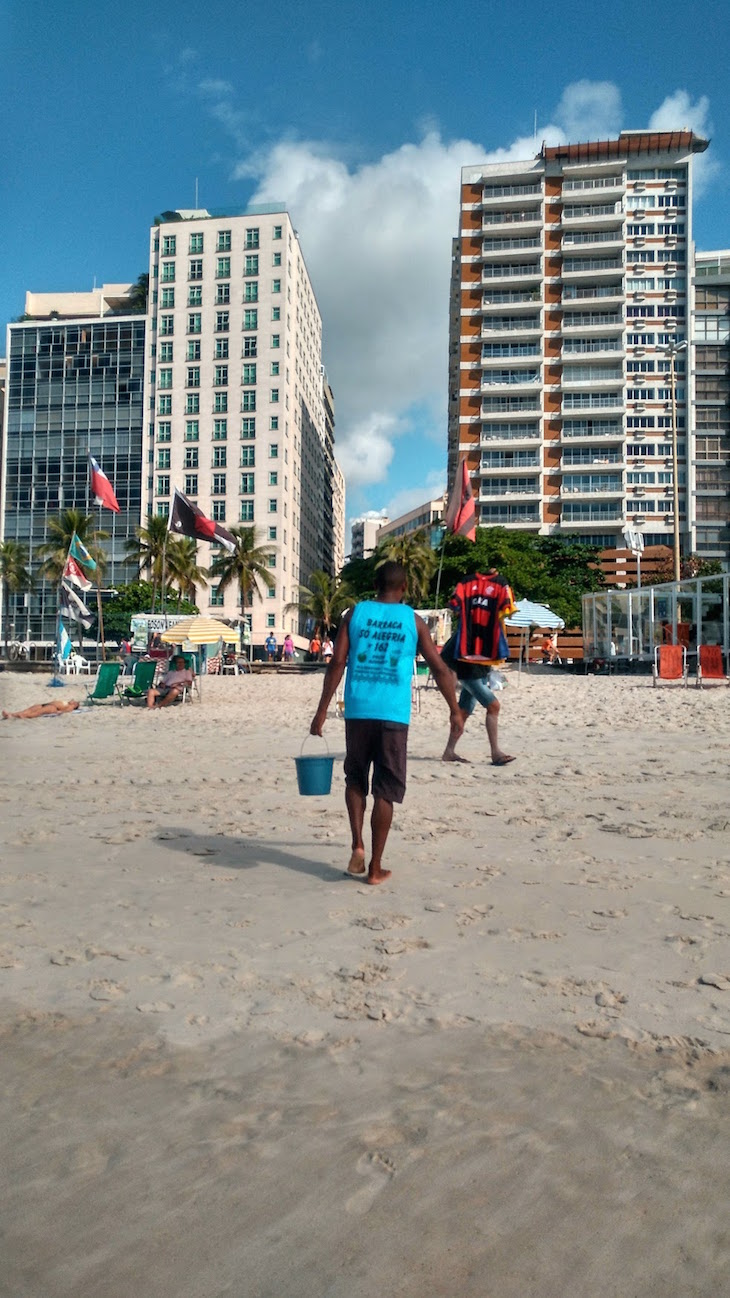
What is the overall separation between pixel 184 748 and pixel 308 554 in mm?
84554

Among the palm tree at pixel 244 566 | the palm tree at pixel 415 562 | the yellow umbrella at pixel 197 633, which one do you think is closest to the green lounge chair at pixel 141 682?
the yellow umbrella at pixel 197 633

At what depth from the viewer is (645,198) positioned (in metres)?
73.4

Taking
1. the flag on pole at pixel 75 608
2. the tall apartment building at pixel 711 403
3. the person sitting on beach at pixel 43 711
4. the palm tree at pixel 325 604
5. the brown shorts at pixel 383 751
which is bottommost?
the person sitting on beach at pixel 43 711

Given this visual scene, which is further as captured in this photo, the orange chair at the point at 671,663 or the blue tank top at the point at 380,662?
the orange chair at the point at 671,663

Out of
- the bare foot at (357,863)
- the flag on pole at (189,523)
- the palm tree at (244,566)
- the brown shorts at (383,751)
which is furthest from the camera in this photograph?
the palm tree at (244,566)

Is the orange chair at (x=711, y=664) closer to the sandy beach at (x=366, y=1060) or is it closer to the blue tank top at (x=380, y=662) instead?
the sandy beach at (x=366, y=1060)

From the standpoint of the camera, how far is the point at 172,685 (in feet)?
58.8

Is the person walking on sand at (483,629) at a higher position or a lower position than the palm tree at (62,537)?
lower

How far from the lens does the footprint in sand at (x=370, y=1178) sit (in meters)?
1.99

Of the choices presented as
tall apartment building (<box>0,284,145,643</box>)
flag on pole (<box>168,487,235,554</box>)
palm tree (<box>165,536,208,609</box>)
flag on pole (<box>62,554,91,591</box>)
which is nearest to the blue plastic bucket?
flag on pole (<box>168,487,235,554</box>)

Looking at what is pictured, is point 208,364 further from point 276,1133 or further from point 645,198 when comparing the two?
point 276,1133

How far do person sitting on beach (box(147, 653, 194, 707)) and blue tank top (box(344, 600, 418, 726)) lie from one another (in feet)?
43.3

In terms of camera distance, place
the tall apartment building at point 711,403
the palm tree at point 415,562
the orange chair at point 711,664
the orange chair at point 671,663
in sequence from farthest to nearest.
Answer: the tall apartment building at point 711,403 < the palm tree at point 415,562 < the orange chair at point 671,663 < the orange chair at point 711,664

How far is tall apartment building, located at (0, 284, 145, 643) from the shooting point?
79.9m
